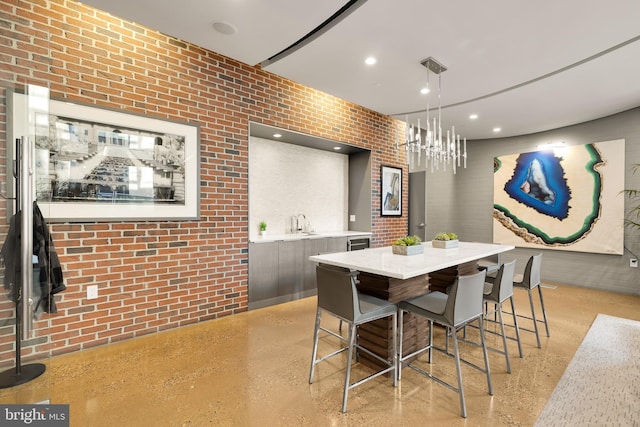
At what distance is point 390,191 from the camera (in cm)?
541

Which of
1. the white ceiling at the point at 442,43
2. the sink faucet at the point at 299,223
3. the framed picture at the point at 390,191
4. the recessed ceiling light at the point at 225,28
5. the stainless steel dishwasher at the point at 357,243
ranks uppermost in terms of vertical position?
the recessed ceiling light at the point at 225,28

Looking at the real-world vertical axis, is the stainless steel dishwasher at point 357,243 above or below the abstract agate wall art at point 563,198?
below

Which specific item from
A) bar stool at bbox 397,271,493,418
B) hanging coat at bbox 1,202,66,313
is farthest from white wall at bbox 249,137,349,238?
bar stool at bbox 397,271,493,418

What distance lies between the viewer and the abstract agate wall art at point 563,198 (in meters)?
4.66

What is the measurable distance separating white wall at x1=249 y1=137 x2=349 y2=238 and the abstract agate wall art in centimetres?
324

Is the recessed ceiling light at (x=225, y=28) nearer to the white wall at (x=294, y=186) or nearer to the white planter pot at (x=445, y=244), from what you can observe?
the white wall at (x=294, y=186)

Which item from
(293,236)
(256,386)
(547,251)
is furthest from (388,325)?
(547,251)

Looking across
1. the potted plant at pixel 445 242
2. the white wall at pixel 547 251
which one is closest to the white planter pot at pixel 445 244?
the potted plant at pixel 445 242

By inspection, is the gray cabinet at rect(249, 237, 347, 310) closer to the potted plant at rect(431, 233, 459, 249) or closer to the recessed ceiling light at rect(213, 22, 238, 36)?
the potted plant at rect(431, 233, 459, 249)

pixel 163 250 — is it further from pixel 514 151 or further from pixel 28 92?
pixel 514 151

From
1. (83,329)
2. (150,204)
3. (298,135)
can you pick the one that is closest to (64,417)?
(83,329)

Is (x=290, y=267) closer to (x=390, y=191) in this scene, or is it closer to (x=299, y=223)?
(x=299, y=223)

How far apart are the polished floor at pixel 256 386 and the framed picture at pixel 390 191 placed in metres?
2.85

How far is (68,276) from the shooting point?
2.52m
